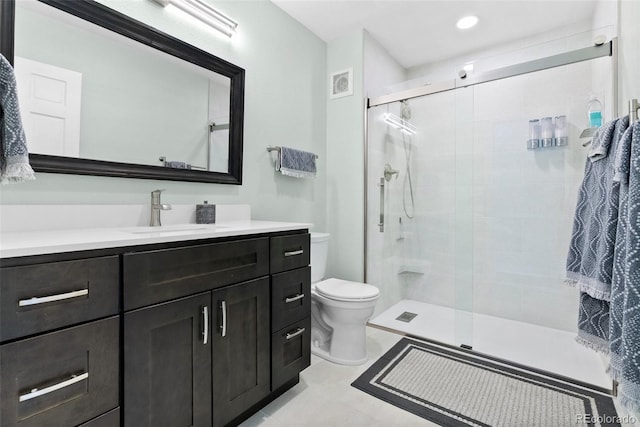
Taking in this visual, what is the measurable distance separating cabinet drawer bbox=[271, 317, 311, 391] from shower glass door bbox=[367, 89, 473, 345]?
1.08 meters

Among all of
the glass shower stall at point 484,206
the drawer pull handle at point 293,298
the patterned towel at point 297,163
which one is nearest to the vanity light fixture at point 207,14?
the patterned towel at point 297,163

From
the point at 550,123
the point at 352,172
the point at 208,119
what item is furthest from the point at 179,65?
the point at 550,123

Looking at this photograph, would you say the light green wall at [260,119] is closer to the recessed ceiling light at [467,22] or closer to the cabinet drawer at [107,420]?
the cabinet drawer at [107,420]

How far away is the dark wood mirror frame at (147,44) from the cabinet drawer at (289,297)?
725mm

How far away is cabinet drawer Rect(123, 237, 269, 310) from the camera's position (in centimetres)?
97

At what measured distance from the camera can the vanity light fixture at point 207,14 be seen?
161 cm

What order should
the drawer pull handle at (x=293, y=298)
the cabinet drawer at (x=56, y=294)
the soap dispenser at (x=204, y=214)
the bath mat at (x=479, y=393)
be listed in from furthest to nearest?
the soap dispenser at (x=204, y=214) < the drawer pull handle at (x=293, y=298) < the bath mat at (x=479, y=393) < the cabinet drawer at (x=56, y=294)

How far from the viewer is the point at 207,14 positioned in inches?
67.9

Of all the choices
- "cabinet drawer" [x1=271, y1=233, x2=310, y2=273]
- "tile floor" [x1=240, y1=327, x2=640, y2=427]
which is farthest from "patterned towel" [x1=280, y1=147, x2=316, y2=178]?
"tile floor" [x1=240, y1=327, x2=640, y2=427]

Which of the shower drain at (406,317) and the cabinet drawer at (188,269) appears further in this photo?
the shower drain at (406,317)

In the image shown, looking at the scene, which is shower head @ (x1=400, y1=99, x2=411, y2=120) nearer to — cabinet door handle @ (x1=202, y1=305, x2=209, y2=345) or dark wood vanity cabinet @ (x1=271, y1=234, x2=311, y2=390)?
dark wood vanity cabinet @ (x1=271, y1=234, x2=311, y2=390)

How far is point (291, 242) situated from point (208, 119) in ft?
2.92

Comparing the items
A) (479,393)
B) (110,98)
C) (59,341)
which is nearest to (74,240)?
(59,341)

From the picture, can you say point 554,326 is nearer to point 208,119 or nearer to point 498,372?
point 498,372
